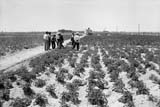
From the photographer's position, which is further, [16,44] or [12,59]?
[16,44]

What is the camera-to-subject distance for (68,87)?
1157 centimetres

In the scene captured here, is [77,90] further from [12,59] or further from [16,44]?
[16,44]

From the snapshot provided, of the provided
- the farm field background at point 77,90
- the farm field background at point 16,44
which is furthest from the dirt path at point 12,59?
the farm field background at point 77,90

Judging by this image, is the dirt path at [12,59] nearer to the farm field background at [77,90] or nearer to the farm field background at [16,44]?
the farm field background at [16,44]

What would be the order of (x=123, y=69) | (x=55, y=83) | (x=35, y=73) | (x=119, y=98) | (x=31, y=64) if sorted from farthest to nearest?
(x=31, y=64), (x=123, y=69), (x=35, y=73), (x=55, y=83), (x=119, y=98)

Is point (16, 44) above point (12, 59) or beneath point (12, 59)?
above

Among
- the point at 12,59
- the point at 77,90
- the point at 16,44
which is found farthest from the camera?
the point at 16,44

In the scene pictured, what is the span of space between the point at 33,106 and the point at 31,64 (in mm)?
6543

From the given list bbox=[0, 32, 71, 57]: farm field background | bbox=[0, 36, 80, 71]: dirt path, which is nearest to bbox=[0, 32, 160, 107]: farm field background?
bbox=[0, 36, 80, 71]: dirt path

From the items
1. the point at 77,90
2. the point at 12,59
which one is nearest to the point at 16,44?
the point at 12,59

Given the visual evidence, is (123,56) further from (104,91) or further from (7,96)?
(7,96)

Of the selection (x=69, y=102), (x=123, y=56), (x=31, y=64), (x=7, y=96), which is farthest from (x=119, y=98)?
(x=123, y=56)

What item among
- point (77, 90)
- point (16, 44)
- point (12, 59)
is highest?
point (16, 44)

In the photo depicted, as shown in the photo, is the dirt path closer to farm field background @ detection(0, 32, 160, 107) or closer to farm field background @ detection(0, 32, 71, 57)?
farm field background @ detection(0, 32, 71, 57)
